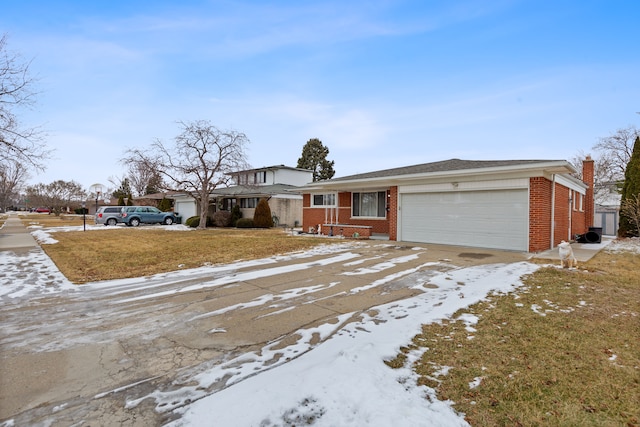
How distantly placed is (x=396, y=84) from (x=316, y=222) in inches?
342

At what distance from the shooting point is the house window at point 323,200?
1850 centimetres

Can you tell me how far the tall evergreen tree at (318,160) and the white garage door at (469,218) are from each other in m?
34.6

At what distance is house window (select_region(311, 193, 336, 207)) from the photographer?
18.5m

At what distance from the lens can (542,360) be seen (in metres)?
3.17

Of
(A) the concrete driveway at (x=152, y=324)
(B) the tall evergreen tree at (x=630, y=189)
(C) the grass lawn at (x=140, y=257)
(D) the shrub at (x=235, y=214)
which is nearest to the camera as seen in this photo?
(A) the concrete driveway at (x=152, y=324)

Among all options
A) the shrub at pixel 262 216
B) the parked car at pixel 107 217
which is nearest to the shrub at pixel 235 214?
the shrub at pixel 262 216

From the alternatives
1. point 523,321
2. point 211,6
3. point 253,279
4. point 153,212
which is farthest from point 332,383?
point 153,212

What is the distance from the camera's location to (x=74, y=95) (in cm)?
1258

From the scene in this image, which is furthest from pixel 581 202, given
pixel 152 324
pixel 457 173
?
pixel 152 324

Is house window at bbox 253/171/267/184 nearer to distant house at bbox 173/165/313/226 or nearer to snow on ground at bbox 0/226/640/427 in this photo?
distant house at bbox 173/165/313/226

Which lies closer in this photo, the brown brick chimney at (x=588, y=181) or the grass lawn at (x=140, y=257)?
the grass lawn at (x=140, y=257)

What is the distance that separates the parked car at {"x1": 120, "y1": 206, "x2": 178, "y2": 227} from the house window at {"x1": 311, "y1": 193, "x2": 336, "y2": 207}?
16.7 m

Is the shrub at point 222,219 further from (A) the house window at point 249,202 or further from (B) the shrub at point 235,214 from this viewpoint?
(A) the house window at point 249,202

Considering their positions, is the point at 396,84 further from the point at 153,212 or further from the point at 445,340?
the point at 153,212
